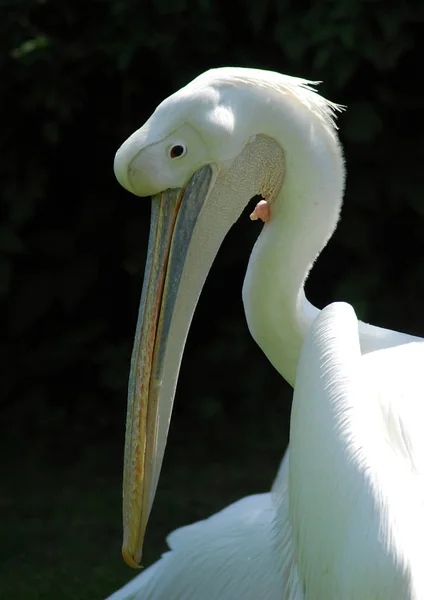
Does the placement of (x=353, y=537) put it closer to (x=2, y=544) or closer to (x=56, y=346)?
(x=2, y=544)

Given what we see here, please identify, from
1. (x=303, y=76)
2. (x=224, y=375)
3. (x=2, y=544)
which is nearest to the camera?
(x=2, y=544)

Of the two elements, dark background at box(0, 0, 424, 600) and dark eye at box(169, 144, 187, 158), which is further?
dark background at box(0, 0, 424, 600)

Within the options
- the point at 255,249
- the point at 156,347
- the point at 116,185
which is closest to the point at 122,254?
the point at 116,185

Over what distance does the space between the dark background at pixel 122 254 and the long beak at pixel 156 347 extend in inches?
54.3

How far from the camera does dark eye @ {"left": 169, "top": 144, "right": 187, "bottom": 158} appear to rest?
2961mm

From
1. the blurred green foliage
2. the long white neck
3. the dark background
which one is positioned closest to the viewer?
the long white neck

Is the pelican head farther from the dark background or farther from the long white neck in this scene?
the dark background

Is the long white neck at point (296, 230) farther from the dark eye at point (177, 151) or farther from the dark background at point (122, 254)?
the dark background at point (122, 254)

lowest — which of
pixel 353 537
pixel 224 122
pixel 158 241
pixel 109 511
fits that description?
pixel 109 511

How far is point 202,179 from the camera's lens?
9.93 ft

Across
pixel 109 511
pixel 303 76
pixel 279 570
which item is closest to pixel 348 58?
pixel 303 76

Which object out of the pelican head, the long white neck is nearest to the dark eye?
the pelican head

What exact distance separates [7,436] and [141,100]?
5.27 feet

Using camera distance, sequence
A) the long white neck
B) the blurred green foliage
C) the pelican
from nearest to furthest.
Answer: the pelican, the long white neck, the blurred green foliage
